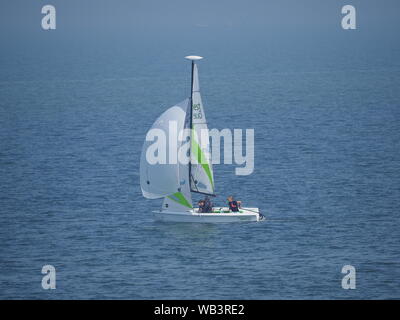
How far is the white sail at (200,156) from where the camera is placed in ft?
250

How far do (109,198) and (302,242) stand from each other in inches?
774

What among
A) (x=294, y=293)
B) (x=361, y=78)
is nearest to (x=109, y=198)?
(x=294, y=293)

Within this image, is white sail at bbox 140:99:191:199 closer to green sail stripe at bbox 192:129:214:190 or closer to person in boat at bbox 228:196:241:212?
green sail stripe at bbox 192:129:214:190

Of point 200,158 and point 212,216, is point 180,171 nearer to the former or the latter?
point 200,158

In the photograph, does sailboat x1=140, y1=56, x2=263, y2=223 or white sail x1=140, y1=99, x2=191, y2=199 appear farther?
white sail x1=140, y1=99, x2=191, y2=199

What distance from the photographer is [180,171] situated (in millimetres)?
76250

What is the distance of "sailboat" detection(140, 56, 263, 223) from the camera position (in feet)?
247

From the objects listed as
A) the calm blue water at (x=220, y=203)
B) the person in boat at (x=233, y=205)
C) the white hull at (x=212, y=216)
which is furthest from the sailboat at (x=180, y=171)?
the calm blue water at (x=220, y=203)

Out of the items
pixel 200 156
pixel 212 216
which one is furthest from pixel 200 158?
pixel 212 216

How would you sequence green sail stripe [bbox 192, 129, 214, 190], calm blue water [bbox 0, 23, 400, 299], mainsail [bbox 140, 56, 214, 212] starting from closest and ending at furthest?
calm blue water [bbox 0, 23, 400, 299] < mainsail [bbox 140, 56, 214, 212] < green sail stripe [bbox 192, 129, 214, 190]

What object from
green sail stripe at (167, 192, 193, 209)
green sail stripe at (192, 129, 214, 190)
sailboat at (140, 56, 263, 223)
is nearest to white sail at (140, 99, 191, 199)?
sailboat at (140, 56, 263, 223)

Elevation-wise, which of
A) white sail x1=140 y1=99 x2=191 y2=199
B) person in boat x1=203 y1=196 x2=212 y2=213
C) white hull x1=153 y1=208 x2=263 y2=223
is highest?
white sail x1=140 y1=99 x2=191 y2=199

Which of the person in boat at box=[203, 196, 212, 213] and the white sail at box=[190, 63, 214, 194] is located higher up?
the white sail at box=[190, 63, 214, 194]

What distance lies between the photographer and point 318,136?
11488 centimetres
